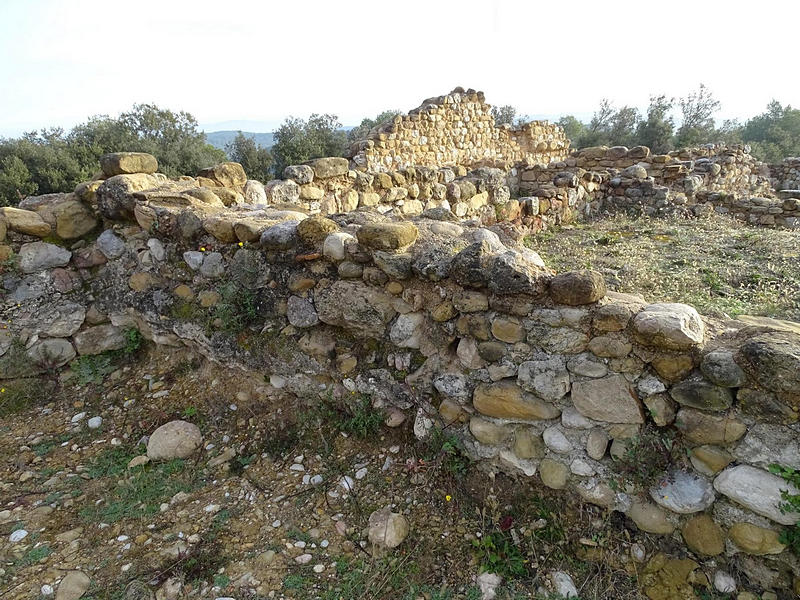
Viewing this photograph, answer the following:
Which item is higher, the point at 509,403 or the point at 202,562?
the point at 509,403

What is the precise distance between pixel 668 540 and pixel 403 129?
9.55 metres

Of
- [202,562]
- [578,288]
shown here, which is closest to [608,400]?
[578,288]

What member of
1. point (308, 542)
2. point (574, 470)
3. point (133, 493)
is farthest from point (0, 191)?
point (574, 470)

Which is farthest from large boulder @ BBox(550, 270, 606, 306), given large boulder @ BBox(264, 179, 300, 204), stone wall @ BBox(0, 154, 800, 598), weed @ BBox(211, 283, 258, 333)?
large boulder @ BBox(264, 179, 300, 204)

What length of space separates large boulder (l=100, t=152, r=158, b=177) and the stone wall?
0.45 meters

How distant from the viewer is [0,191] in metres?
14.2

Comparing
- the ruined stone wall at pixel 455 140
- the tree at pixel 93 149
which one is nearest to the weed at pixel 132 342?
the ruined stone wall at pixel 455 140

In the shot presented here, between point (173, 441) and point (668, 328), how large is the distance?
307cm

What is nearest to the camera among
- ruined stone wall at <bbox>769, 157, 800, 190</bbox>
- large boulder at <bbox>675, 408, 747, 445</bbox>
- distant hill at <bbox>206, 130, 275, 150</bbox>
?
large boulder at <bbox>675, 408, 747, 445</bbox>

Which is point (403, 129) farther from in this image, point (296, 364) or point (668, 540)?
point (668, 540)

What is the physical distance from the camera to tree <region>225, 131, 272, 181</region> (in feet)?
54.2

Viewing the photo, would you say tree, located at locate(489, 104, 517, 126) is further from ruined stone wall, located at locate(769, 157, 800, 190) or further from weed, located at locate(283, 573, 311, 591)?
weed, located at locate(283, 573, 311, 591)

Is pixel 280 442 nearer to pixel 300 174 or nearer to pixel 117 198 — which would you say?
pixel 117 198

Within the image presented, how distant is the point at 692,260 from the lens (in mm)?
4754
